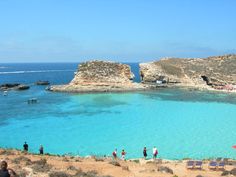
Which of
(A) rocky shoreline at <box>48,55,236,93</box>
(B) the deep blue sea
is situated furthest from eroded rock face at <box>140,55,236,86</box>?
(B) the deep blue sea

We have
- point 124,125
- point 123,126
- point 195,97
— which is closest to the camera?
point 123,126

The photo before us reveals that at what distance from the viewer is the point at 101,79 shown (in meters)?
87.1

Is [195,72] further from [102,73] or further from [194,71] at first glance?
[102,73]

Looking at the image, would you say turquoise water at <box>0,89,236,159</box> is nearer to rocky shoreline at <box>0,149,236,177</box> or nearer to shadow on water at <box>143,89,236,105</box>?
shadow on water at <box>143,89,236,105</box>

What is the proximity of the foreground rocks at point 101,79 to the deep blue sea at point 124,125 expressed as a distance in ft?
42.9

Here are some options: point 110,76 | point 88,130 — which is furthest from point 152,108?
point 110,76

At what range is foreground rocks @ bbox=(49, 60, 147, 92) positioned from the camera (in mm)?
82500

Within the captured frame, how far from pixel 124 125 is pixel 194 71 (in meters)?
60.8

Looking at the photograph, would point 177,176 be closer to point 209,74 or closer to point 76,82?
point 76,82

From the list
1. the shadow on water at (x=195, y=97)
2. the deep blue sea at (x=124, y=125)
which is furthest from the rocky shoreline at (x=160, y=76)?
the deep blue sea at (x=124, y=125)

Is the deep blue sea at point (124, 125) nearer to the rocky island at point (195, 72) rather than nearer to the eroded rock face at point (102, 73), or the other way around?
the eroded rock face at point (102, 73)

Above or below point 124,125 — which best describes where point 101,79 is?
above

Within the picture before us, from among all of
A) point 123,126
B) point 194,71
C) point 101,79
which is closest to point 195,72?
point 194,71

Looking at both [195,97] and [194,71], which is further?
[194,71]
